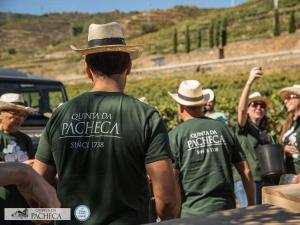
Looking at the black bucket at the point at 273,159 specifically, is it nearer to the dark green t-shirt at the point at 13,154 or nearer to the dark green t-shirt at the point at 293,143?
the dark green t-shirt at the point at 293,143

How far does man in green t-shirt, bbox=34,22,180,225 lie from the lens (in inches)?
100.0

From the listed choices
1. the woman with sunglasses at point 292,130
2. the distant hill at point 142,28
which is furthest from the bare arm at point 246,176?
the distant hill at point 142,28

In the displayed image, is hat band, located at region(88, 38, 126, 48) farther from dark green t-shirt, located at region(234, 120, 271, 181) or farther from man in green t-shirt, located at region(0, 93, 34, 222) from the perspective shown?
dark green t-shirt, located at region(234, 120, 271, 181)

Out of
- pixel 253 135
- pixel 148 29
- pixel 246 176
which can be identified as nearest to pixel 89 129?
pixel 246 176

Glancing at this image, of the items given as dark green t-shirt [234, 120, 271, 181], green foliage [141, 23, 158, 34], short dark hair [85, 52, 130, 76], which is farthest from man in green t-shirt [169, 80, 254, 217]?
green foliage [141, 23, 158, 34]

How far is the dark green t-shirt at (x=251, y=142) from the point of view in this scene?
5367 mm

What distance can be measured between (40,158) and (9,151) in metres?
1.59

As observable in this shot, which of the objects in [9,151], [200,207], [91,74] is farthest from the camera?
[9,151]

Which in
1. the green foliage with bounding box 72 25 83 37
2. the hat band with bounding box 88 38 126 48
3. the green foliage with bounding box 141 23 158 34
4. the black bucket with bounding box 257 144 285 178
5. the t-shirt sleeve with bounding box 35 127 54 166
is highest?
the green foliage with bounding box 72 25 83 37

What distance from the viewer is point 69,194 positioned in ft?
8.53

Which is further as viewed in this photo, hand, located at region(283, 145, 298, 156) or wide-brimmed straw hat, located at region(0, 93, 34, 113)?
hand, located at region(283, 145, 298, 156)

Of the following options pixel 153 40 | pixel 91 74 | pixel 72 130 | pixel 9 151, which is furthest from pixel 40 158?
pixel 153 40

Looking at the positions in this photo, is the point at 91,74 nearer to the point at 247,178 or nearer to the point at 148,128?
the point at 148,128

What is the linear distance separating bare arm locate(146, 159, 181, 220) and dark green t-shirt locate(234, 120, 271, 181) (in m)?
2.76
